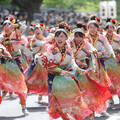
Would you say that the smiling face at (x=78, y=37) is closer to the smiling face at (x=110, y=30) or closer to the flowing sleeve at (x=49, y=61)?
the flowing sleeve at (x=49, y=61)

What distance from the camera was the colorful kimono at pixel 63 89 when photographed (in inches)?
266

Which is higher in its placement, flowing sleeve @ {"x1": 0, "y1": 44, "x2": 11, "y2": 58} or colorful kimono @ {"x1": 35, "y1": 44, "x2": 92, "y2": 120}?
flowing sleeve @ {"x1": 0, "y1": 44, "x2": 11, "y2": 58}

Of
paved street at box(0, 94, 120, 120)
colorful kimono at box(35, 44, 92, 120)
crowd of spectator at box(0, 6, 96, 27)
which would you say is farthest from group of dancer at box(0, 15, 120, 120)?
crowd of spectator at box(0, 6, 96, 27)

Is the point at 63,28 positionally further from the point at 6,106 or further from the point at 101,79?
the point at 6,106

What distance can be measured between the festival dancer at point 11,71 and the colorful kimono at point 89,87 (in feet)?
4.90

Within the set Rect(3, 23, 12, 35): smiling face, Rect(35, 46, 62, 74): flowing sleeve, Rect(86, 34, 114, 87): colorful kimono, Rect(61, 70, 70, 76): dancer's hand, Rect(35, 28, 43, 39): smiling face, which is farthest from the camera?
Rect(35, 28, 43, 39): smiling face

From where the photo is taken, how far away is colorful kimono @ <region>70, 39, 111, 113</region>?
778cm

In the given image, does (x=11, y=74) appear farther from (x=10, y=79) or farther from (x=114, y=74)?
(x=114, y=74)

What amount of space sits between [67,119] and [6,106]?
3445 millimetres

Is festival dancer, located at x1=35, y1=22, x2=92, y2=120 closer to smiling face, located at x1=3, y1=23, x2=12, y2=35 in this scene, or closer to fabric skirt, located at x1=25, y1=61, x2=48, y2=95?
smiling face, located at x1=3, y1=23, x2=12, y2=35

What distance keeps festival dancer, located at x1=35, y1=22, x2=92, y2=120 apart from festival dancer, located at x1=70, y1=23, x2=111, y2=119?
0.78 meters

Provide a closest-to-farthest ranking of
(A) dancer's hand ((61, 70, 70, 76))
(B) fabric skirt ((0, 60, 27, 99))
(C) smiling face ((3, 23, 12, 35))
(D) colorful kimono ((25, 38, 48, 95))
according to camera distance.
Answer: (A) dancer's hand ((61, 70, 70, 76)), (B) fabric skirt ((0, 60, 27, 99)), (C) smiling face ((3, 23, 12, 35)), (D) colorful kimono ((25, 38, 48, 95))

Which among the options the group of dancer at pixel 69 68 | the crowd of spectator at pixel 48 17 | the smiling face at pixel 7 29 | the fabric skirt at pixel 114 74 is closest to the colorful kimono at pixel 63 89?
the group of dancer at pixel 69 68

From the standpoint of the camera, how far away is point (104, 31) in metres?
9.80
